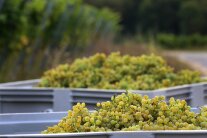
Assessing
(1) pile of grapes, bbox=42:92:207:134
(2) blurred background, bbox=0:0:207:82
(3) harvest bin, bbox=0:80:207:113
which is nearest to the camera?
(1) pile of grapes, bbox=42:92:207:134

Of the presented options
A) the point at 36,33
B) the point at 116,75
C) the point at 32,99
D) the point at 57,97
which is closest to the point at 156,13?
the point at 36,33

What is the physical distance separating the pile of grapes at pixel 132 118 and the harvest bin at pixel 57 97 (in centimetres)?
213

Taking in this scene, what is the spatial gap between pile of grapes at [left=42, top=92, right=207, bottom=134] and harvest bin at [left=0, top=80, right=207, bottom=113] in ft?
6.98

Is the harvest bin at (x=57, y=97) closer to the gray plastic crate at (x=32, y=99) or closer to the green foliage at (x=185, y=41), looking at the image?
the gray plastic crate at (x=32, y=99)

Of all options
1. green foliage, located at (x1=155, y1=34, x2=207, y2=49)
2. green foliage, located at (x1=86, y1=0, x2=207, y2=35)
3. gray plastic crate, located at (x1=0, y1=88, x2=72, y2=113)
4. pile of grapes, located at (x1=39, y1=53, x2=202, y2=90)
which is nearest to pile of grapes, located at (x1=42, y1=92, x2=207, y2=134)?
gray plastic crate, located at (x1=0, y1=88, x2=72, y2=113)

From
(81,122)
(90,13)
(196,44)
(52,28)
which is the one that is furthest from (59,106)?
(196,44)

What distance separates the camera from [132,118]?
13.4 ft

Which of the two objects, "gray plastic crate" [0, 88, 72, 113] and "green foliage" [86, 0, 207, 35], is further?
"green foliage" [86, 0, 207, 35]

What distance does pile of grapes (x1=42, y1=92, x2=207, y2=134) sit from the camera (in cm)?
399

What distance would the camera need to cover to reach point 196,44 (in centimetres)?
7644

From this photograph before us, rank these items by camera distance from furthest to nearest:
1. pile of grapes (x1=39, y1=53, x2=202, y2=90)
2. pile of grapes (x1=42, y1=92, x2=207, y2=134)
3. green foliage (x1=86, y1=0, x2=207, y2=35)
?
green foliage (x1=86, y1=0, x2=207, y2=35) → pile of grapes (x1=39, y1=53, x2=202, y2=90) → pile of grapes (x1=42, y1=92, x2=207, y2=134)

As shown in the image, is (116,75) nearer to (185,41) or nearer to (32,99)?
(32,99)

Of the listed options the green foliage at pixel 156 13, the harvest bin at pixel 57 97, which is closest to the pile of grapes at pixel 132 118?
the harvest bin at pixel 57 97

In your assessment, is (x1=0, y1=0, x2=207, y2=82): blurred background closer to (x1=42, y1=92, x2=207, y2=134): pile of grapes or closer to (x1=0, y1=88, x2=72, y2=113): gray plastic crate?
(x1=0, y1=88, x2=72, y2=113): gray plastic crate
